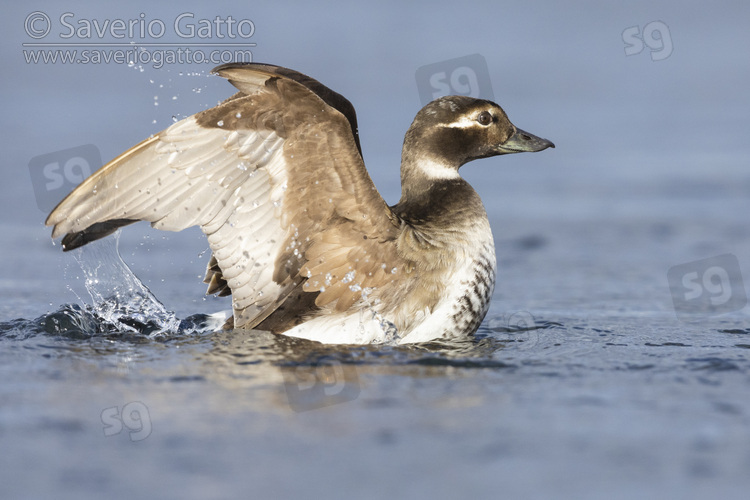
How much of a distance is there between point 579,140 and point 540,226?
9.00 ft

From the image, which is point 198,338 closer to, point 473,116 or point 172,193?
point 172,193

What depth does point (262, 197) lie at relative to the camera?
5184 millimetres

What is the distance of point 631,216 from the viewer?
8922mm

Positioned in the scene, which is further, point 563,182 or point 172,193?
point 563,182

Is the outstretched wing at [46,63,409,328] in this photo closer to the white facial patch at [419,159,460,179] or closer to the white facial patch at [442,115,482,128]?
the white facial patch at [419,159,460,179]

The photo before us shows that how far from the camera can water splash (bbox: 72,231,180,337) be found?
19.8 ft

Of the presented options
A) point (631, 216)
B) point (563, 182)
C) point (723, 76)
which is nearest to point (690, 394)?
point (631, 216)
